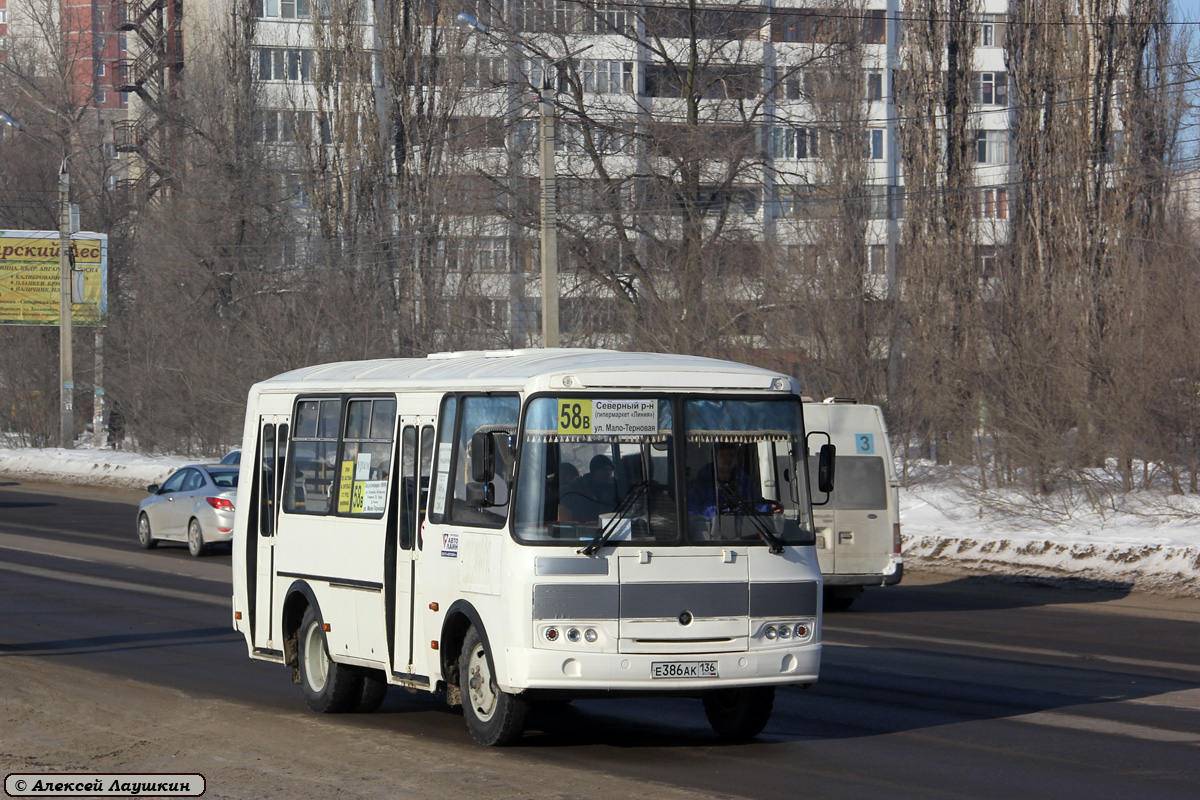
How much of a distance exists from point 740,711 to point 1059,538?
543 inches

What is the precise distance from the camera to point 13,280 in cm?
5231

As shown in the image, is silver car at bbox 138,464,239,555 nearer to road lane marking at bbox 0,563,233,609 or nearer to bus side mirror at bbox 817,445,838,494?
road lane marking at bbox 0,563,233,609

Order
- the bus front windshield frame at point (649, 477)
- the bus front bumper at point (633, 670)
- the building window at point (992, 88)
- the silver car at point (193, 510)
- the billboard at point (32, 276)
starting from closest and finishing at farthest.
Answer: the bus front bumper at point (633, 670) → the bus front windshield frame at point (649, 477) → the silver car at point (193, 510) → the billboard at point (32, 276) → the building window at point (992, 88)

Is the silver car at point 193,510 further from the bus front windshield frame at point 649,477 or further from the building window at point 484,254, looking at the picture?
the building window at point 484,254

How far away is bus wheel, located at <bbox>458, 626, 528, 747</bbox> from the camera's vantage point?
31.2ft

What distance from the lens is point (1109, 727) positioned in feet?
34.2

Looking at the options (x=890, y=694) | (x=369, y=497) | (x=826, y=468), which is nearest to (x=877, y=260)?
(x=890, y=694)

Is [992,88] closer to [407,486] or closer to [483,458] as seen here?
[407,486]

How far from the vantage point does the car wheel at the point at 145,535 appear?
2625 centimetres

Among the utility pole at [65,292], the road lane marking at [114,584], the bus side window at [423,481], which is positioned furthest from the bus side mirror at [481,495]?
the utility pole at [65,292]

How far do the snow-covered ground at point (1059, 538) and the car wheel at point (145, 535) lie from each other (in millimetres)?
12497

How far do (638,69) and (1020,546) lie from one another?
102 feet

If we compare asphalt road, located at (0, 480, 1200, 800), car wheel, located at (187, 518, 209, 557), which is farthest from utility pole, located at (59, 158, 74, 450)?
asphalt road, located at (0, 480, 1200, 800)

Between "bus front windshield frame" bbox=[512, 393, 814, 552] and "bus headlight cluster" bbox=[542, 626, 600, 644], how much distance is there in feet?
1.59
